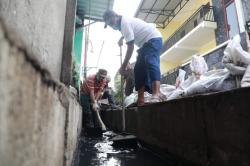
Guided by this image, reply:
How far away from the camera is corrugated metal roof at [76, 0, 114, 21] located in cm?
614

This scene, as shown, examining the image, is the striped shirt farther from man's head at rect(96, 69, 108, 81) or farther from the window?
the window

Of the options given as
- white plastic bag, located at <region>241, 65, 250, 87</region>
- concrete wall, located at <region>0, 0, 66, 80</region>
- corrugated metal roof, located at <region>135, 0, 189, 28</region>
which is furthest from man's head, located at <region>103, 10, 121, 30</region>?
corrugated metal roof, located at <region>135, 0, 189, 28</region>

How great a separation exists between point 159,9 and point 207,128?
1167 centimetres

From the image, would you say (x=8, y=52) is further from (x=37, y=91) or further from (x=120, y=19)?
(x=120, y=19)

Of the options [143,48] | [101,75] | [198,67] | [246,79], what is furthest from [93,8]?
[246,79]

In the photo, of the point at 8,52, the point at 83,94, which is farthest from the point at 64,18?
the point at 83,94

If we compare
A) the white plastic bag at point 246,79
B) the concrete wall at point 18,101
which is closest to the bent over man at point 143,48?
the white plastic bag at point 246,79

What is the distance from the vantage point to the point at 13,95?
367mm

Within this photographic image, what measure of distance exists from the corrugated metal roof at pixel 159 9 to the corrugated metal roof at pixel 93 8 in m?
4.93

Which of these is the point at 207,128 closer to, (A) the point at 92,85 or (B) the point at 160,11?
(A) the point at 92,85

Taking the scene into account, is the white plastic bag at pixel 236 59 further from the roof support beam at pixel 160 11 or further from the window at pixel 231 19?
the roof support beam at pixel 160 11

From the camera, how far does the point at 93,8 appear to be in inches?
257

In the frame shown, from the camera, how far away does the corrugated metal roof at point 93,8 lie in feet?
20.2

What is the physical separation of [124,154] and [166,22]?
12851mm
